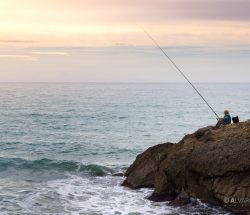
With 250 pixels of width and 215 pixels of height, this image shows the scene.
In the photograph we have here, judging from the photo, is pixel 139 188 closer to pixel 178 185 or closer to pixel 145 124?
pixel 178 185

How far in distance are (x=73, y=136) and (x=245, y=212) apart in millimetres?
27203

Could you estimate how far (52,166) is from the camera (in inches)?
1115

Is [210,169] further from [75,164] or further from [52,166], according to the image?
[52,166]

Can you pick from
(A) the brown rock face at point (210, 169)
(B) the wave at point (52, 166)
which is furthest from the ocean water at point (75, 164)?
(A) the brown rock face at point (210, 169)

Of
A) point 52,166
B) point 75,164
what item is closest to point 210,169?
point 75,164

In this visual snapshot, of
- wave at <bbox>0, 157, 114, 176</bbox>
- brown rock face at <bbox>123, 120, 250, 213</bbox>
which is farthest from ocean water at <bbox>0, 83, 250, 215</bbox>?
brown rock face at <bbox>123, 120, 250, 213</bbox>

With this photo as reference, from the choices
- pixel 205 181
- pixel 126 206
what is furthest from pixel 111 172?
pixel 205 181

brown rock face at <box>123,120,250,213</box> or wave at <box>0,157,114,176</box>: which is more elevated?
brown rock face at <box>123,120,250,213</box>

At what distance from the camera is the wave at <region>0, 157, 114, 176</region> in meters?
27.0

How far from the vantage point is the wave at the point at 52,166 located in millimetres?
26961

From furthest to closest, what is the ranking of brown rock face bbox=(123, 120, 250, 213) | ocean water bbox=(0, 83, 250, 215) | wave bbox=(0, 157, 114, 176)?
wave bbox=(0, 157, 114, 176) → ocean water bbox=(0, 83, 250, 215) → brown rock face bbox=(123, 120, 250, 213)

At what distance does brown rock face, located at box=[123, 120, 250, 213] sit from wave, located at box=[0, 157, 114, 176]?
6.61 meters

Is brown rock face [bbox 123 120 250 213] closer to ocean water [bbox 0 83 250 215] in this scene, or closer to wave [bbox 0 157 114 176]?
ocean water [bbox 0 83 250 215]

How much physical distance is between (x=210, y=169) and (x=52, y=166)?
13.6 meters
